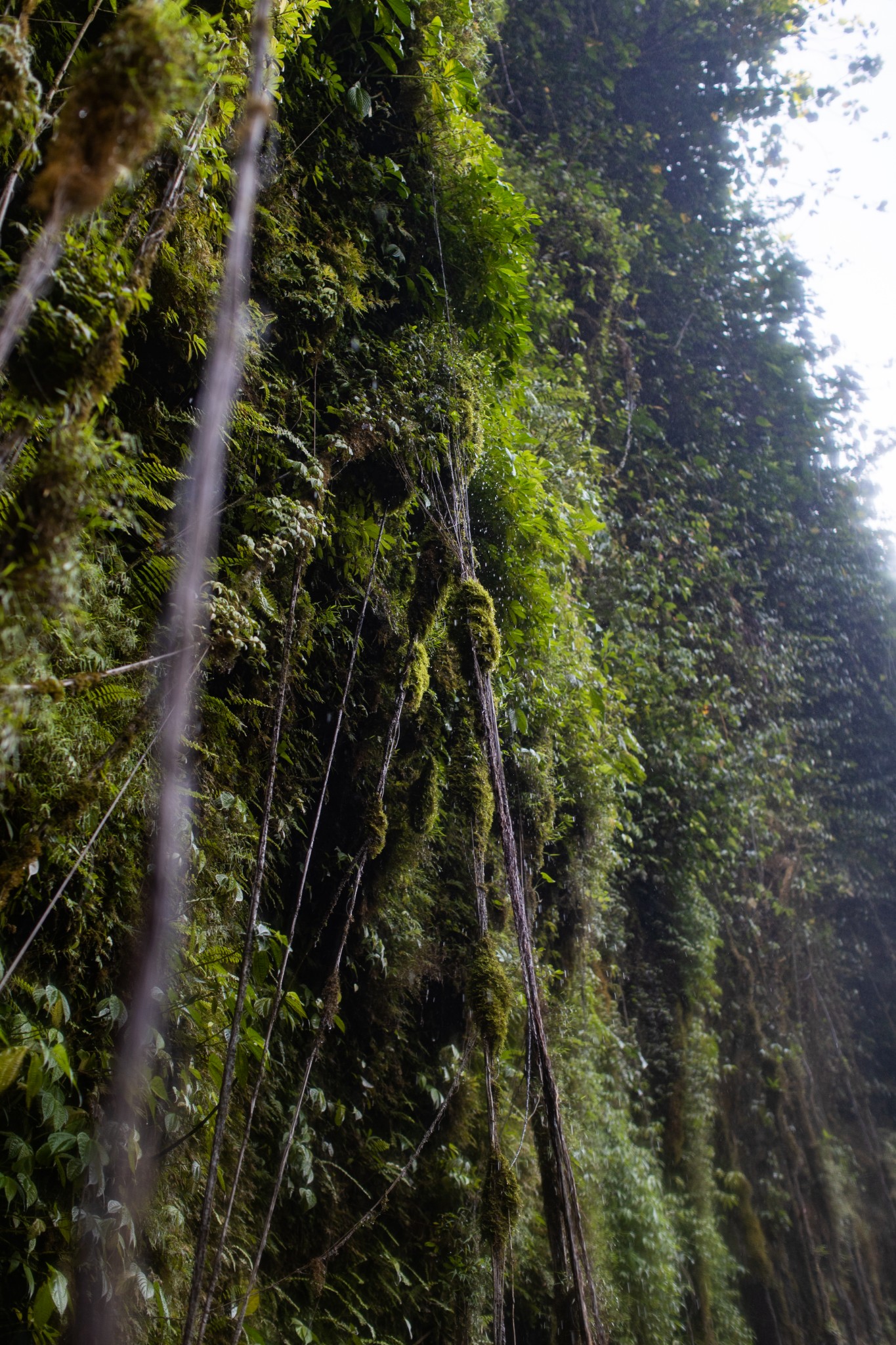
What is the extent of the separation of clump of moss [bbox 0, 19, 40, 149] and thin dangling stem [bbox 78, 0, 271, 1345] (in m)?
0.35

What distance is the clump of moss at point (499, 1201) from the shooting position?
2305 millimetres

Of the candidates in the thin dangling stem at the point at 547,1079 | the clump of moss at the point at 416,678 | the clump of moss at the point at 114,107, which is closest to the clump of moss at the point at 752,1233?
the thin dangling stem at the point at 547,1079

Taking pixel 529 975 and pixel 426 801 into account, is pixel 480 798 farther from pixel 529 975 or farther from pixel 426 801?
pixel 529 975

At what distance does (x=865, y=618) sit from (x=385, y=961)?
356 inches

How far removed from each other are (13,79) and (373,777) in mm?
2417

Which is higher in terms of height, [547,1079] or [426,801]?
[426,801]

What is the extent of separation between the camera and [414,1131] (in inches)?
126

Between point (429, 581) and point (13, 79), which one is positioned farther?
point (429, 581)

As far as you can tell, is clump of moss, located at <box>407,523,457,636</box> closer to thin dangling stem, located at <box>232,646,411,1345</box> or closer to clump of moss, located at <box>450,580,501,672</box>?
clump of moss, located at <box>450,580,501,672</box>

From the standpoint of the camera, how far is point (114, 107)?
1029mm

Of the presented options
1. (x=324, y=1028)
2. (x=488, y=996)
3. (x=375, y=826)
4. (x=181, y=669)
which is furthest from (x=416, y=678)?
(x=324, y=1028)

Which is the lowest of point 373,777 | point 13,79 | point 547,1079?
point 547,1079

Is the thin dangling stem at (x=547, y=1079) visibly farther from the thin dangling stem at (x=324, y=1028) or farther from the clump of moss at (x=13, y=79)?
the clump of moss at (x=13, y=79)

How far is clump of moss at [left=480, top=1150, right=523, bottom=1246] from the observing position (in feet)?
7.56
